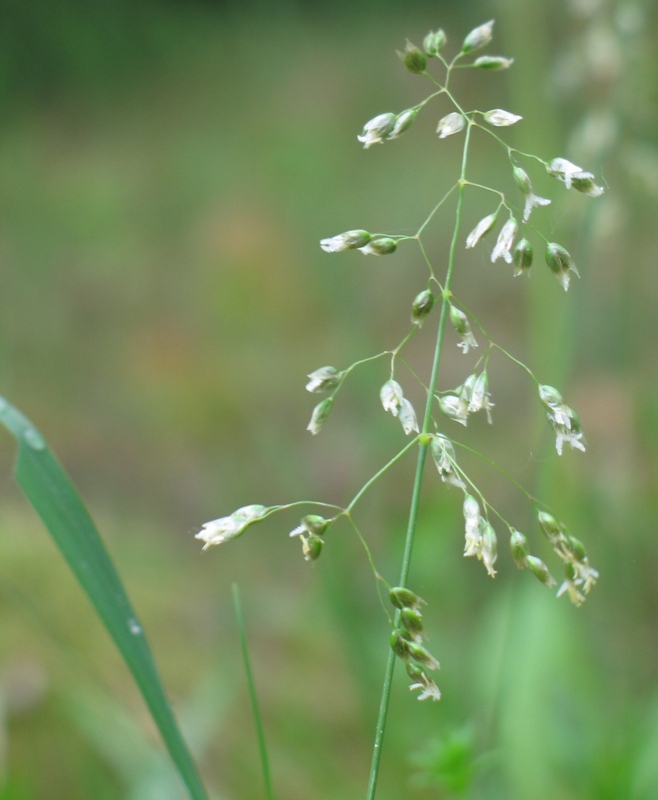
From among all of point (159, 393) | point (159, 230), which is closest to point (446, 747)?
point (159, 393)

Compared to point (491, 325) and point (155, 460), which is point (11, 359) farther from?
point (491, 325)

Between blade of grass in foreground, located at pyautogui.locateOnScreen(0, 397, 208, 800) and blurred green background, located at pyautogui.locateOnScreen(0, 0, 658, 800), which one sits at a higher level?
blade of grass in foreground, located at pyautogui.locateOnScreen(0, 397, 208, 800)

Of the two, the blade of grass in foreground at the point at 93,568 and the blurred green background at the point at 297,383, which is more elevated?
the blade of grass in foreground at the point at 93,568

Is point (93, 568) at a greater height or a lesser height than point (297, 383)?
greater

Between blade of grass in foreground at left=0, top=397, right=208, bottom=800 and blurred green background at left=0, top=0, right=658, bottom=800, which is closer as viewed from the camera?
blade of grass in foreground at left=0, top=397, right=208, bottom=800
